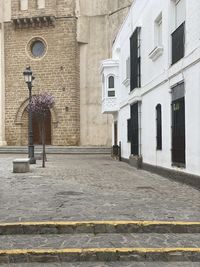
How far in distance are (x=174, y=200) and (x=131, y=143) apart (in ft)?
31.5

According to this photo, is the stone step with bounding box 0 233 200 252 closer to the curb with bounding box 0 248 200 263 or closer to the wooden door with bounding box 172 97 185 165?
the curb with bounding box 0 248 200 263

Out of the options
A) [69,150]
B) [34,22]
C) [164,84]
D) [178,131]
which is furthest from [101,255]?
[34,22]

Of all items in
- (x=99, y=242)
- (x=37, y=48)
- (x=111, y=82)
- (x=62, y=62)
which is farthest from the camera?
(x=37, y=48)

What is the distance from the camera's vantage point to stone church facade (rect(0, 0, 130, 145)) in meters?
30.9

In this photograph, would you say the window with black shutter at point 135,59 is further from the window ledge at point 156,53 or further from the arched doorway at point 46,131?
the arched doorway at point 46,131

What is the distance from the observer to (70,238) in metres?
5.34

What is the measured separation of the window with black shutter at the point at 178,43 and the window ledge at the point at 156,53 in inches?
41.0

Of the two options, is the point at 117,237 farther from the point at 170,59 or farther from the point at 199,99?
the point at 170,59

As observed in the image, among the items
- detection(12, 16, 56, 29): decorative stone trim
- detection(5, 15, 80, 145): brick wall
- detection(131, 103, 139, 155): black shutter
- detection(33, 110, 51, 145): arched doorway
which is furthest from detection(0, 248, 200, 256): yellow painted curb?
detection(12, 16, 56, 29): decorative stone trim

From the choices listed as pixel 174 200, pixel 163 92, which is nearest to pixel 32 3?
pixel 163 92

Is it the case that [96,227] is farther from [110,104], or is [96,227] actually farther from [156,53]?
[110,104]

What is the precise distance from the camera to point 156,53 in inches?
481

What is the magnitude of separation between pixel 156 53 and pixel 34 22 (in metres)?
21.2

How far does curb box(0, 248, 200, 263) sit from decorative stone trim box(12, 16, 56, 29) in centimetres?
2804
